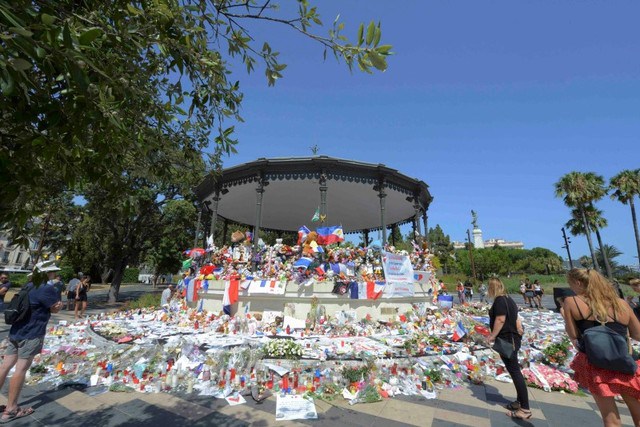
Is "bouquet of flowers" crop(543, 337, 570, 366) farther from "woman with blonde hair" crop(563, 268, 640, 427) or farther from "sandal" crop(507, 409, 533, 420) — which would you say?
"woman with blonde hair" crop(563, 268, 640, 427)

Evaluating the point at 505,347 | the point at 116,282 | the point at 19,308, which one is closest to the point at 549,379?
the point at 505,347

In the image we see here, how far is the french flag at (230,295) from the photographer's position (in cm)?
900

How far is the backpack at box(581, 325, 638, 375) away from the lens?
9.52 feet

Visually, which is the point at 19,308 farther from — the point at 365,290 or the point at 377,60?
the point at 365,290

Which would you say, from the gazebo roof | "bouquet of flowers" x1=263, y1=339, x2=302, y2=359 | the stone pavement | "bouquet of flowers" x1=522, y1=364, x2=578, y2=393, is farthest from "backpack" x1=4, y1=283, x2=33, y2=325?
"bouquet of flowers" x1=522, y1=364, x2=578, y2=393

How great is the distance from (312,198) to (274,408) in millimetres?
10411

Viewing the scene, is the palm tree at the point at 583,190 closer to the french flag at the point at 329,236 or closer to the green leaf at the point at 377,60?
the french flag at the point at 329,236

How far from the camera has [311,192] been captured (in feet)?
44.0

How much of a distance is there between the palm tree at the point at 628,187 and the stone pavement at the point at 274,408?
38.1 meters

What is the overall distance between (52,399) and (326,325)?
555 centimetres

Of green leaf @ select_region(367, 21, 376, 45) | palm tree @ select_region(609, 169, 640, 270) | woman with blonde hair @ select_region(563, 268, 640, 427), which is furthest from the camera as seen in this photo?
palm tree @ select_region(609, 169, 640, 270)

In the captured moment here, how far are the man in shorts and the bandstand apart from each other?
155 inches

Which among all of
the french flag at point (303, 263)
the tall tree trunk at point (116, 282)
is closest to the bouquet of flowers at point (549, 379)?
the french flag at point (303, 263)

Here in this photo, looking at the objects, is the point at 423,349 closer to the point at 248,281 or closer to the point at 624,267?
the point at 248,281
